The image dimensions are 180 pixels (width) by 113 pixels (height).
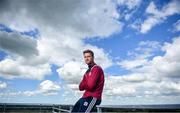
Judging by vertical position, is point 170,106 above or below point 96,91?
below

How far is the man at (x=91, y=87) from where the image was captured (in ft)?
15.6

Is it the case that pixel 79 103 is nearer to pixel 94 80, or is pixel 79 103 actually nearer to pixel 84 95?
pixel 84 95

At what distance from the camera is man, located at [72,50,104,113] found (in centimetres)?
474

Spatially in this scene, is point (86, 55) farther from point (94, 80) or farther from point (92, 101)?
point (92, 101)

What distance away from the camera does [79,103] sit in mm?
4820

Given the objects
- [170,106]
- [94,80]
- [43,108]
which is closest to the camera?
[170,106]

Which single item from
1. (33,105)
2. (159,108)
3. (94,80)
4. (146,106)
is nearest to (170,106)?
(159,108)

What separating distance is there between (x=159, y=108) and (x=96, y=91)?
173cm

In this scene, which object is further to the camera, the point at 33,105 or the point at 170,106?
the point at 33,105

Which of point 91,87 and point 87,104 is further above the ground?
point 91,87

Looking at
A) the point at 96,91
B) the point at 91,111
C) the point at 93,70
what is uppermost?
the point at 93,70

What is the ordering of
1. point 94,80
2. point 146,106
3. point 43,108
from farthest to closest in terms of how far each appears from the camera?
point 43,108, point 94,80, point 146,106

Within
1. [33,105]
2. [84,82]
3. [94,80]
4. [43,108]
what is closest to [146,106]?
[94,80]

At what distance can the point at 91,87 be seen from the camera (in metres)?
4.74
